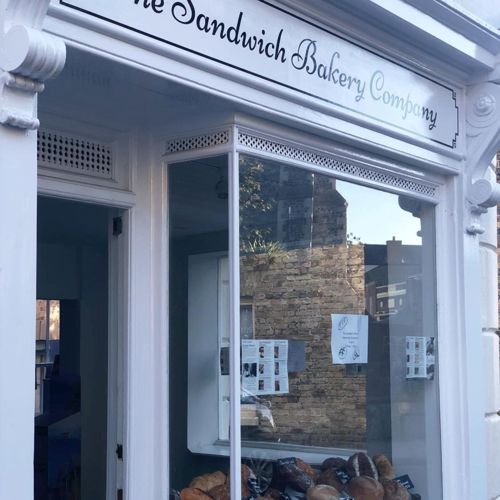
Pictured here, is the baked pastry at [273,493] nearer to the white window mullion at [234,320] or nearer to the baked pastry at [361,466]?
the white window mullion at [234,320]

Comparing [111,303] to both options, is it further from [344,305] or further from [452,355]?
[452,355]

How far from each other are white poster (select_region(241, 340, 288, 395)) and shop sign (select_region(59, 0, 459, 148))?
124 centimetres

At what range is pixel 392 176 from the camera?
17.2ft

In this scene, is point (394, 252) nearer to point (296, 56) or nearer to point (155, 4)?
point (296, 56)

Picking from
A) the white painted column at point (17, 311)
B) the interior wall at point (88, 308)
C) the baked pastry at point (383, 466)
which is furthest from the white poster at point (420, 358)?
the white painted column at point (17, 311)

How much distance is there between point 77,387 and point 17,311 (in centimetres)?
465

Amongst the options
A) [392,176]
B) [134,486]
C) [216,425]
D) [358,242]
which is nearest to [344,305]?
[358,242]

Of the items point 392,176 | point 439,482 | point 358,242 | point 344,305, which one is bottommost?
point 439,482

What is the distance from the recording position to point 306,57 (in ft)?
14.2

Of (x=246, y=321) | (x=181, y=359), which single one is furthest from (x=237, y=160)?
(x=181, y=359)

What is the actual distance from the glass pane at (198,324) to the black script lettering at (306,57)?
63cm

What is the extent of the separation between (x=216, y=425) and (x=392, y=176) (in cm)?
193

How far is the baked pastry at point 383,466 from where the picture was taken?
524 cm

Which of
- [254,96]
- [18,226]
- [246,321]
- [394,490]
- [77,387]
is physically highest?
[254,96]
